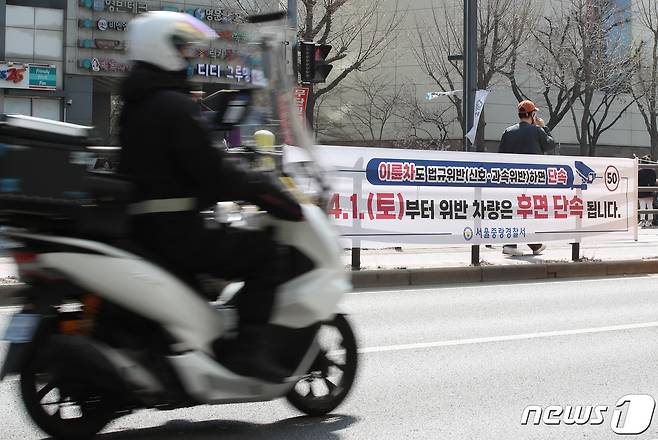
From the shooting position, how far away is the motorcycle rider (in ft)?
12.9

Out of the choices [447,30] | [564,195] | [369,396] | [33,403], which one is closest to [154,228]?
[33,403]

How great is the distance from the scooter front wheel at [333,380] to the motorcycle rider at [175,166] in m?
0.61

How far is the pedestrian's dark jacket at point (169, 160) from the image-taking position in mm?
3930

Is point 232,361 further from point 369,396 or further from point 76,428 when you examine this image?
point 369,396

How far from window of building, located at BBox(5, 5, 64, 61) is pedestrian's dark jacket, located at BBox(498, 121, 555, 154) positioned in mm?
32119

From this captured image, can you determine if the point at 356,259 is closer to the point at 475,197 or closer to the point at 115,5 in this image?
the point at 475,197

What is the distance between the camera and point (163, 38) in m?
3.95

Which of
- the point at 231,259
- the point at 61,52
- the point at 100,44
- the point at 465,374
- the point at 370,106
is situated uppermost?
the point at 100,44

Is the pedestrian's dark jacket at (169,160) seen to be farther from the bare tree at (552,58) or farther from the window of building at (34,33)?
the window of building at (34,33)

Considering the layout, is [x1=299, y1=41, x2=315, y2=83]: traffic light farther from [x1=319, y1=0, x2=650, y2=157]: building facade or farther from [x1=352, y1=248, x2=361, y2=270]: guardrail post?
[x1=319, y1=0, x2=650, y2=157]: building facade

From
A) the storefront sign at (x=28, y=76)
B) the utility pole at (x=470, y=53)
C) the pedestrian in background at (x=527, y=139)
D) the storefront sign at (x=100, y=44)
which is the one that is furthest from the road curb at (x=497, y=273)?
the storefront sign at (x=100, y=44)

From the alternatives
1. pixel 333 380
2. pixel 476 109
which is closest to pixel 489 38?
pixel 476 109

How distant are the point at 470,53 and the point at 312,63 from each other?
711cm

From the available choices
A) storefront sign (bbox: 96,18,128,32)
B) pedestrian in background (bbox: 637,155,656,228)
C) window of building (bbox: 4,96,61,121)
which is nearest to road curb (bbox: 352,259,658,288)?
pedestrian in background (bbox: 637,155,656,228)
